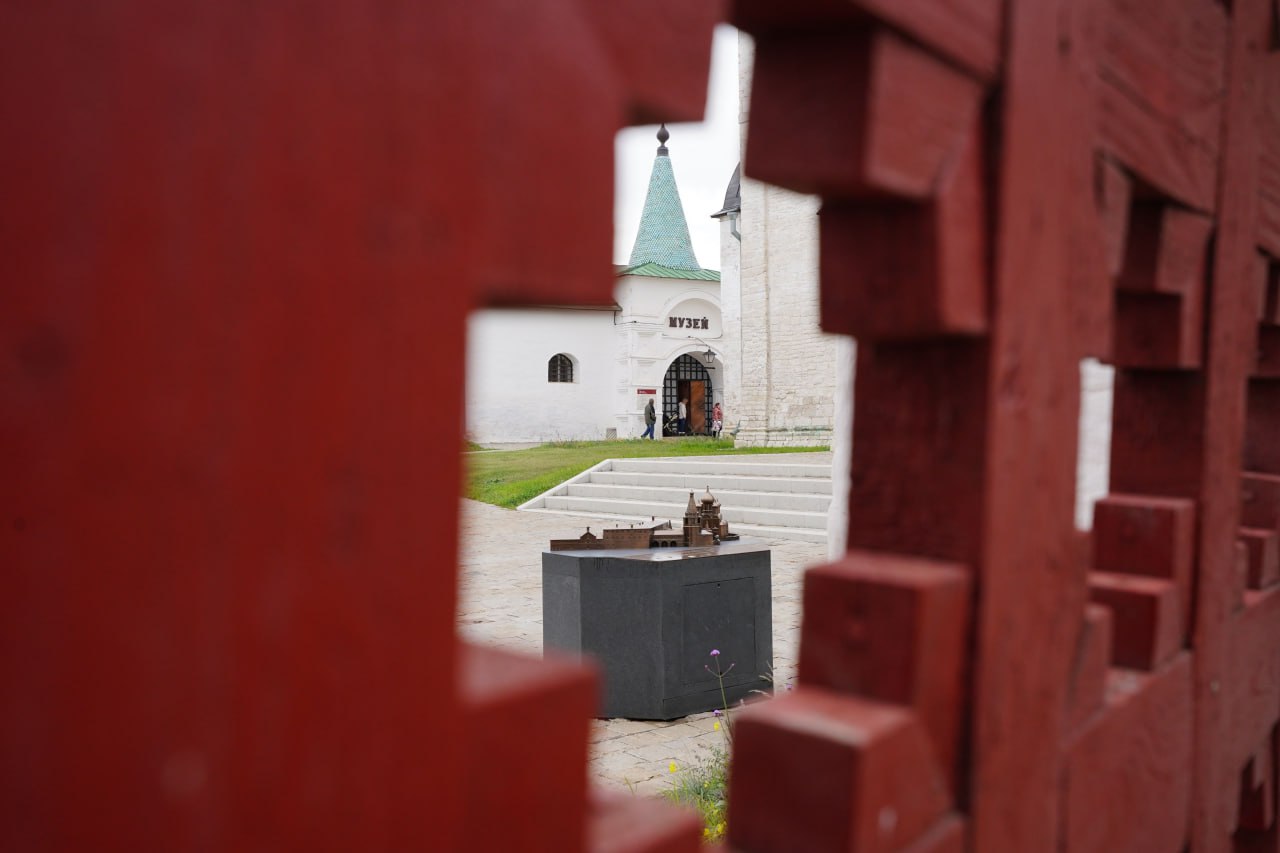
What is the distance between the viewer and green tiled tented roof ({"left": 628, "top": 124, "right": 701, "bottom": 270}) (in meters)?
26.3

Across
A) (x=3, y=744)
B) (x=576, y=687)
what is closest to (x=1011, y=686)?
(x=576, y=687)

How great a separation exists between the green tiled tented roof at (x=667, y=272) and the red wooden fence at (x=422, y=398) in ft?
79.1

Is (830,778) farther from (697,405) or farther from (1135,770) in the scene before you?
(697,405)

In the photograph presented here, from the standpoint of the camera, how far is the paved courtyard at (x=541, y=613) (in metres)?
4.21

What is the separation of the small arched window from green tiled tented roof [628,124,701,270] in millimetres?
2976

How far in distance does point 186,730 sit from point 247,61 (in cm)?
24

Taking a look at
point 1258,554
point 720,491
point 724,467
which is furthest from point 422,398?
point 724,467

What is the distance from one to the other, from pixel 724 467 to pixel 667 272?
12.1 metres

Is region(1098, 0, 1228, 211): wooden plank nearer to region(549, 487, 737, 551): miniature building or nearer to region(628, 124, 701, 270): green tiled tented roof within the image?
region(549, 487, 737, 551): miniature building

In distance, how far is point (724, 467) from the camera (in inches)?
563

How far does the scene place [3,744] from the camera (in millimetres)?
347

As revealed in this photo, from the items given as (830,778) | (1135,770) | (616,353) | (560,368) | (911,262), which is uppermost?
(616,353)

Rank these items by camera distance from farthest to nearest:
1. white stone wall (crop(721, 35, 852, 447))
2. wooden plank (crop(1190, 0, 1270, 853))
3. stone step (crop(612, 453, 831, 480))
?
white stone wall (crop(721, 35, 852, 447))
stone step (crop(612, 453, 831, 480))
wooden plank (crop(1190, 0, 1270, 853))

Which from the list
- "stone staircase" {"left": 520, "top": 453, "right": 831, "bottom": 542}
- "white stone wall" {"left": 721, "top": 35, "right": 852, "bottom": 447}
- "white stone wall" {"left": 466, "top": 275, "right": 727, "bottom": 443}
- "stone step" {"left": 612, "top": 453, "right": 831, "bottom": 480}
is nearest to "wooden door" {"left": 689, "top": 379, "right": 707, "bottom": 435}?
"white stone wall" {"left": 466, "top": 275, "right": 727, "bottom": 443}
